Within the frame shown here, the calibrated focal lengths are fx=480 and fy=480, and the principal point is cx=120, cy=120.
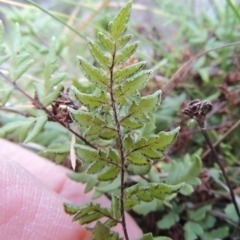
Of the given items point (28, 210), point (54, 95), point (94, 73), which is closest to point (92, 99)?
point (94, 73)

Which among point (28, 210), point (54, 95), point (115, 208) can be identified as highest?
point (54, 95)

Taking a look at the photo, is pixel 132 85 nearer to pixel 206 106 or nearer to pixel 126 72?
pixel 126 72

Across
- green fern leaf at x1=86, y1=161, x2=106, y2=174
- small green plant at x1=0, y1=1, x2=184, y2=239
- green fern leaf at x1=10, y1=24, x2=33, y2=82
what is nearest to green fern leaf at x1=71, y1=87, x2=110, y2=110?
small green plant at x1=0, y1=1, x2=184, y2=239

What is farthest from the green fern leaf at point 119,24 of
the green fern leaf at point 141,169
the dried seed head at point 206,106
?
the green fern leaf at point 141,169

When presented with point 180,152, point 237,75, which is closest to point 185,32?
point 237,75

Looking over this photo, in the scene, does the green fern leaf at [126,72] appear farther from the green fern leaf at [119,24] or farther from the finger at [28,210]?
the finger at [28,210]
